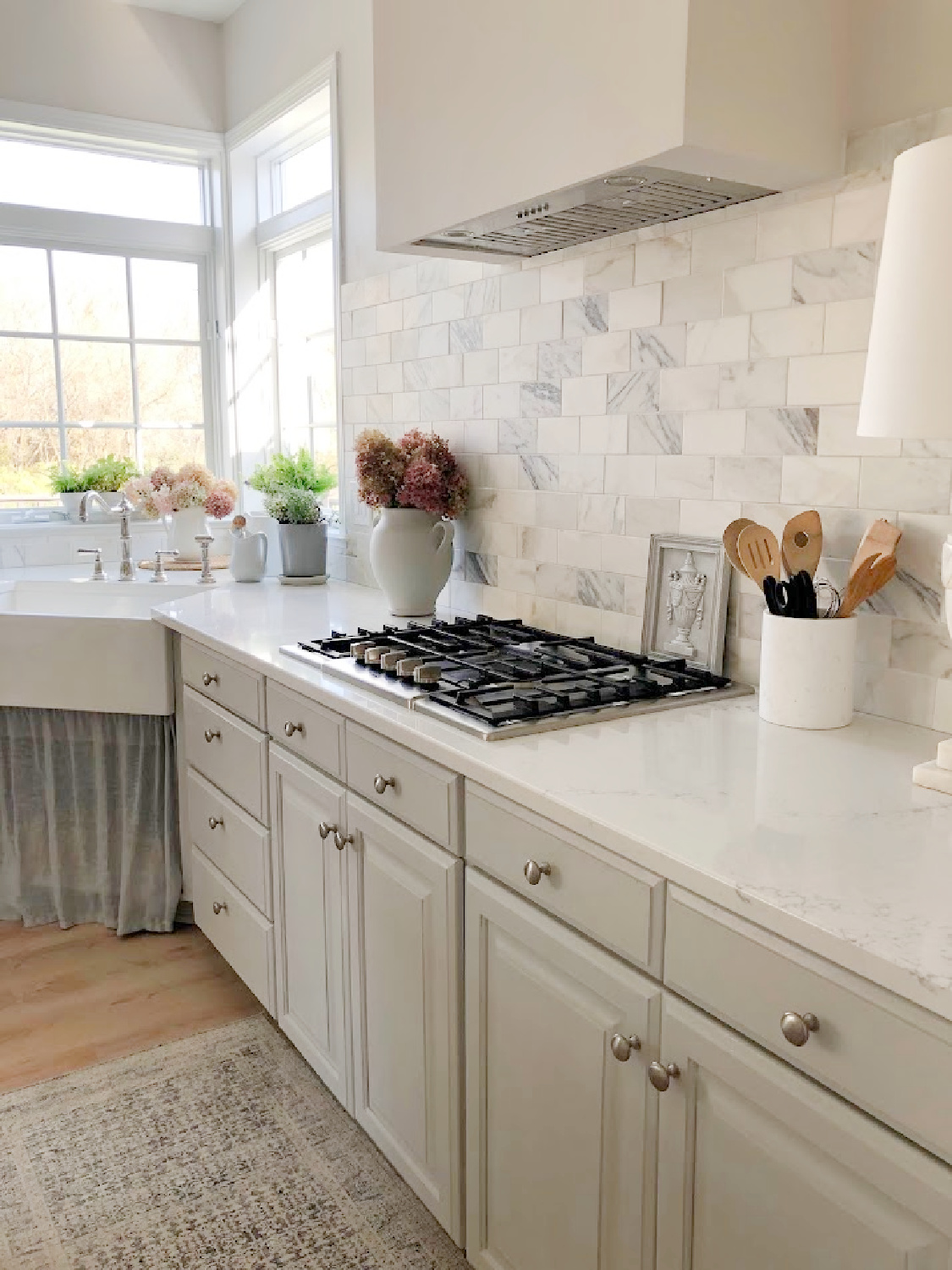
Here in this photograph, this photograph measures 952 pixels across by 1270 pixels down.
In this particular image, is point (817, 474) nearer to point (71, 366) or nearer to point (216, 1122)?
point (216, 1122)

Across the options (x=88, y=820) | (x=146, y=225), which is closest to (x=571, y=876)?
(x=88, y=820)

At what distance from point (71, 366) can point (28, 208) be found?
20.3 inches

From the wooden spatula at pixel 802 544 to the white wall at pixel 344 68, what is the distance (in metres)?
1.48

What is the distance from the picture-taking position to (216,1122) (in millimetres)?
2143

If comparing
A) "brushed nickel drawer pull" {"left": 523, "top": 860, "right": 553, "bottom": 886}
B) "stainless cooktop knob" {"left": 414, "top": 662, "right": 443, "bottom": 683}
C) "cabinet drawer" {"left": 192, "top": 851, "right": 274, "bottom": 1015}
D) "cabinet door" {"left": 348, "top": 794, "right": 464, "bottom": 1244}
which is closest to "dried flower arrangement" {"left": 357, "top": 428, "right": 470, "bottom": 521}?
"stainless cooktop knob" {"left": 414, "top": 662, "right": 443, "bottom": 683}

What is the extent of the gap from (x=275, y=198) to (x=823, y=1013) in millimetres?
3511

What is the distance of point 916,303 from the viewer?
114cm

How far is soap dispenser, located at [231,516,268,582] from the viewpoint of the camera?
3.16 metres

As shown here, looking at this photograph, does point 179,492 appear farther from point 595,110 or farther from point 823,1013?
point 823,1013

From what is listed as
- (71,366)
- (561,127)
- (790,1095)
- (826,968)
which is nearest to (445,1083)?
(790,1095)

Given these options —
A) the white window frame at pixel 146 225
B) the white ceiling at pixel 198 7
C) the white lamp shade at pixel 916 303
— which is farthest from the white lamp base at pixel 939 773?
the white ceiling at pixel 198 7

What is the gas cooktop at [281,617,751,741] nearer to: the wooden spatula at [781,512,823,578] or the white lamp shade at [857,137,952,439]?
the wooden spatula at [781,512,823,578]

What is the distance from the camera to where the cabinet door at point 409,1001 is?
1.58 meters

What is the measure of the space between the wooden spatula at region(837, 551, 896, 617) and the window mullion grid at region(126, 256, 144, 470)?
2.94 m
